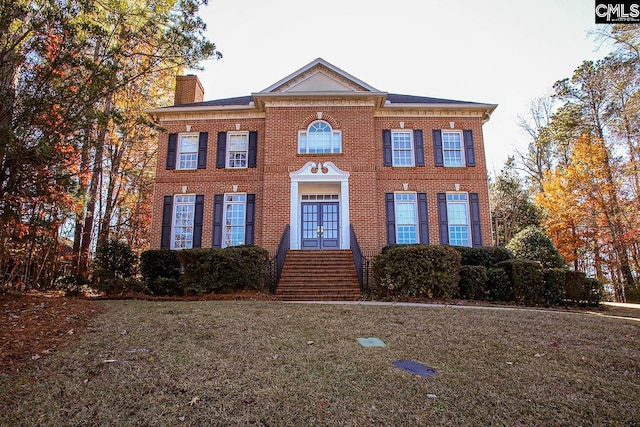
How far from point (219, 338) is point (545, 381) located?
12.8 ft

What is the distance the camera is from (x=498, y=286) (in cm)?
1024

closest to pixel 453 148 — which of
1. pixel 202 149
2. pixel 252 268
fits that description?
pixel 252 268

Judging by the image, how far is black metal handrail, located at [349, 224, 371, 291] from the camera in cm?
1158

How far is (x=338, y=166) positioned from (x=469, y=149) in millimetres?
5225

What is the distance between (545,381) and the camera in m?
3.91

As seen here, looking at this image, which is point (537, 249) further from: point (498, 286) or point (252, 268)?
point (252, 268)

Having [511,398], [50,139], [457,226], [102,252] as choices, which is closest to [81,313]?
[50,139]

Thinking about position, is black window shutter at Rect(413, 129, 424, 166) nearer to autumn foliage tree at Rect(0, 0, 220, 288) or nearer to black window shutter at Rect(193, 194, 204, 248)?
black window shutter at Rect(193, 194, 204, 248)

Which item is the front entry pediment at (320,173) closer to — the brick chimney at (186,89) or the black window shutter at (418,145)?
the black window shutter at (418,145)

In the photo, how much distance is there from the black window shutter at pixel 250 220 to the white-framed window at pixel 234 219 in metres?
0.15

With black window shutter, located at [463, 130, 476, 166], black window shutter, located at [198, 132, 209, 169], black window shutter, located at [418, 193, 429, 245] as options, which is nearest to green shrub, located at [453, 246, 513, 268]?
black window shutter, located at [418, 193, 429, 245]

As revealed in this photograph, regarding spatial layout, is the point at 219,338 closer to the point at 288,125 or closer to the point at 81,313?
the point at 81,313

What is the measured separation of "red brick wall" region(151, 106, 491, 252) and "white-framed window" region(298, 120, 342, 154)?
0.20 metres

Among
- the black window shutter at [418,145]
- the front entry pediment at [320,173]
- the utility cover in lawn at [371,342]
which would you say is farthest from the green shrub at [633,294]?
the utility cover in lawn at [371,342]
